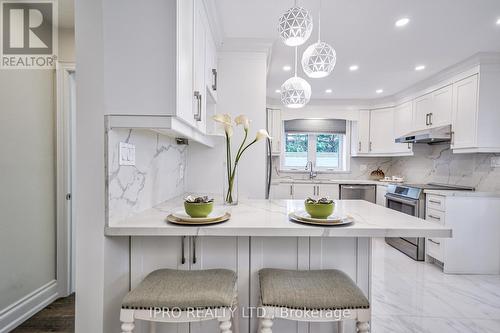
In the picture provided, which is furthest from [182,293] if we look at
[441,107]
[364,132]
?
[364,132]

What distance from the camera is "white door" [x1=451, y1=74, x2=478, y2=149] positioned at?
2912 millimetres

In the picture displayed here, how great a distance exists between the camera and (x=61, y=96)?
220cm

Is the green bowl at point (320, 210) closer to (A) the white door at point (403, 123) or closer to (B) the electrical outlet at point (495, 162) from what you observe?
(B) the electrical outlet at point (495, 162)

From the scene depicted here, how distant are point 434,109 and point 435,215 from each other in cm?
151

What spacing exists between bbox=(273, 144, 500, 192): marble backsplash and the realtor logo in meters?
3.74

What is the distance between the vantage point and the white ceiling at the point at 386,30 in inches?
77.0

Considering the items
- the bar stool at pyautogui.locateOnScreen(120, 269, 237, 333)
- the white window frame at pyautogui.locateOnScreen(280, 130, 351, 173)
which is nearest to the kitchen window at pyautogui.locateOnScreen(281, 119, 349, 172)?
the white window frame at pyautogui.locateOnScreen(280, 130, 351, 173)

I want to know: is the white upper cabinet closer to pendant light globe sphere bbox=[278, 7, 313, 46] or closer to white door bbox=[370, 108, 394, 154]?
white door bbox=[370, 108, 394, 154]

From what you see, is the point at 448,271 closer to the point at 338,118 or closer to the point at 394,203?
the point at 394,203

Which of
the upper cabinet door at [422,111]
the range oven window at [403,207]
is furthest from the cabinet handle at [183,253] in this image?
the upper cabinet door at [422,111]

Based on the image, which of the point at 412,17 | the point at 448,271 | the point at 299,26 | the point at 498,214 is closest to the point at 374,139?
the point at 498,214

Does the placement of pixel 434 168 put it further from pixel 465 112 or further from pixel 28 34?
pixel 28 34

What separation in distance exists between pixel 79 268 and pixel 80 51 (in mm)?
955

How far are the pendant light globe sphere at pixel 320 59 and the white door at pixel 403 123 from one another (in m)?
3.22
